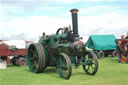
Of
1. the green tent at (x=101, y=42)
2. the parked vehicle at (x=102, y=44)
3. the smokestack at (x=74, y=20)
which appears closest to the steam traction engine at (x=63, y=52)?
the smokestack at (x=74, y=20)

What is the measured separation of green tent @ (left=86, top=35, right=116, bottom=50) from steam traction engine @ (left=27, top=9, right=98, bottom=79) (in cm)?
878

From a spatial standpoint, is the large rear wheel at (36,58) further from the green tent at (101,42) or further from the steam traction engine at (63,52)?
the green tent at (101,42)

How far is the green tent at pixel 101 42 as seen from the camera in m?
16.0

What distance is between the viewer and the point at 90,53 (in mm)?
6746

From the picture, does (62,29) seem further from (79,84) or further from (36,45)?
(79,84)

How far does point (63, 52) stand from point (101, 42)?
10.0 meters

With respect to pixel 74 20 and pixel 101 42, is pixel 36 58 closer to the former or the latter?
pixel 74 20

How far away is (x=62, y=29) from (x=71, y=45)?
3.70ft

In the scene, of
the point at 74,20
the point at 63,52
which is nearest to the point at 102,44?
the point at 74,20

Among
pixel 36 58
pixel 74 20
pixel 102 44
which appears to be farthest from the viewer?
pixel 102 44

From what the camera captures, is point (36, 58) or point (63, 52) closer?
point (63, 52)

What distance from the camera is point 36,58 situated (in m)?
7.79

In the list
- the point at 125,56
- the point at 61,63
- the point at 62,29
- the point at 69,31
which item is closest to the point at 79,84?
the point at 61,63

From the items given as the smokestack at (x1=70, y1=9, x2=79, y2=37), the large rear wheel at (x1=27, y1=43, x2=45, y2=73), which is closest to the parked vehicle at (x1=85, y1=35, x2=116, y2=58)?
the large rear wheel at (x1=27, y1=43, x2=45, y2=73)
